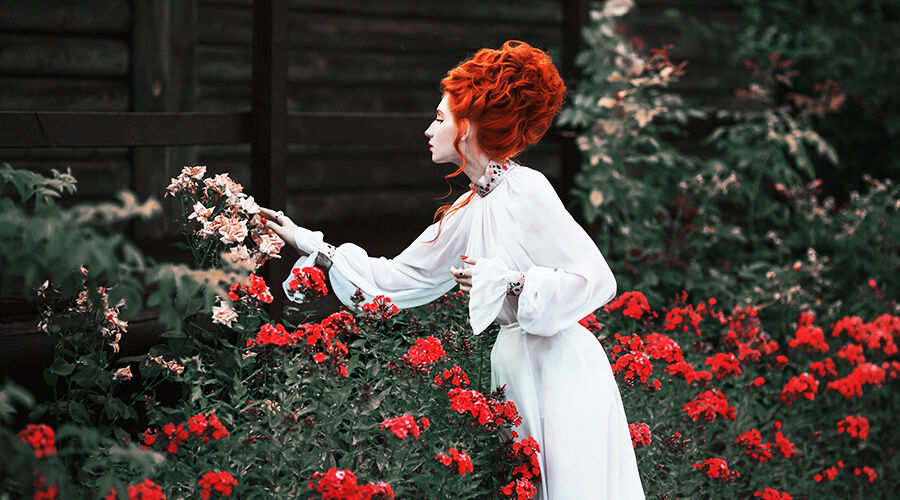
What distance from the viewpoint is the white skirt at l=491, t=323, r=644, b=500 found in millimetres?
2477

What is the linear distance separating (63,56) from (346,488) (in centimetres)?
407

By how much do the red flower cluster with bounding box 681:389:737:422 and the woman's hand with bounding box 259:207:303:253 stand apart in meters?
1.37

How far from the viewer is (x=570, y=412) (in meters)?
2.47

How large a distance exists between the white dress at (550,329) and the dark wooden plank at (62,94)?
11.2 feet

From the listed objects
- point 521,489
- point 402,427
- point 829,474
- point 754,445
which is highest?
point 402,427

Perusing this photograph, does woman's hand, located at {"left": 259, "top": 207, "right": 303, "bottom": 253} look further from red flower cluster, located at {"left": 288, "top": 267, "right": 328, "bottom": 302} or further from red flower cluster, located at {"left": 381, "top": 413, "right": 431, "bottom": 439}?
red flower cluster, located at {"left": 381, "top": 413, "right": 431, "bottom": 439}

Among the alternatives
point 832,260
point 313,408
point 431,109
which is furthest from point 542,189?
point 431,109

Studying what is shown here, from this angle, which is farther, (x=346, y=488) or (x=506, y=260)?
(x=506, y=260)

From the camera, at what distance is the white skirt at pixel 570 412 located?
2477 mm

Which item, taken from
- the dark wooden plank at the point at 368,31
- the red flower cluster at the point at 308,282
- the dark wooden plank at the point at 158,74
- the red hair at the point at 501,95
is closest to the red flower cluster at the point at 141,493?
the red flower cluster at the point at 308,282

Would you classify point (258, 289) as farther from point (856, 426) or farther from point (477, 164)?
point (856, 426)

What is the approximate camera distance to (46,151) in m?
5.55

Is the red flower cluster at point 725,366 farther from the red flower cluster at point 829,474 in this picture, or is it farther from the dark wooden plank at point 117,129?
the dark wooden plank at point 117,129

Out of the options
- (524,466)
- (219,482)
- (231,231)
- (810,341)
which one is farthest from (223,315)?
(810,341)
